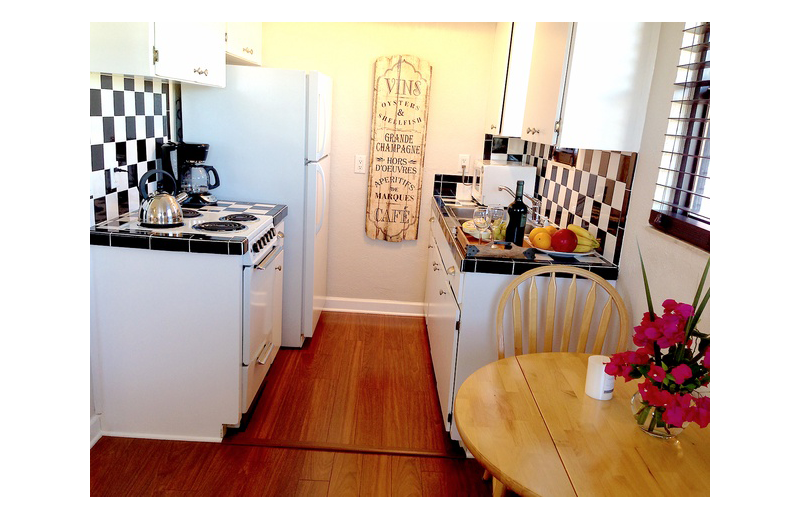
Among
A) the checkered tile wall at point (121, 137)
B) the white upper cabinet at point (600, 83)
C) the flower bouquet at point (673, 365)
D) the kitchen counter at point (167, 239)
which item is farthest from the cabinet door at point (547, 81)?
the checkered tile wall at point (121, 137)

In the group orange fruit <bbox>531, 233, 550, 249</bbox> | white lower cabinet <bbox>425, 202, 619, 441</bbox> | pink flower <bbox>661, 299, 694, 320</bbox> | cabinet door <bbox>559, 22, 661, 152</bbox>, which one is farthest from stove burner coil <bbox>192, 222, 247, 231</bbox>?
pink flower <bbox>661, 299, 694, 320</bbox>

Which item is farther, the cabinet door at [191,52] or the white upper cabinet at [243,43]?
the white upper cabinet at [243,43]

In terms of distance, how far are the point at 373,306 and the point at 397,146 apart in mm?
1156

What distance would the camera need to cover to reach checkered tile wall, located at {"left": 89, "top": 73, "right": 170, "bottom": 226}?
2.18m

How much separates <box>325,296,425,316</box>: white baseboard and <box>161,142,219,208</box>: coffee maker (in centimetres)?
139

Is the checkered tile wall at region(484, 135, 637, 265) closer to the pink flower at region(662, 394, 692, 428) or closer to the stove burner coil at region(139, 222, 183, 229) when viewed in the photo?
the pink flower at region(662, 394, 692, 428)

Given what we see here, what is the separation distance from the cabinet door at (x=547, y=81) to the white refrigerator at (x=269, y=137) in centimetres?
119

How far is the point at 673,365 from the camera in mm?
1124

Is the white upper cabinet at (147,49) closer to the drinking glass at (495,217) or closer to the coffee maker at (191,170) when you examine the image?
the coffee maker at (191,170)

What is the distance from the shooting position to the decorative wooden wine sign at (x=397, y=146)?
143 inches

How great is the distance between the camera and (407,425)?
252 centimetres

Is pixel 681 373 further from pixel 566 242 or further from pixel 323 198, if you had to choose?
pixel 323 198
